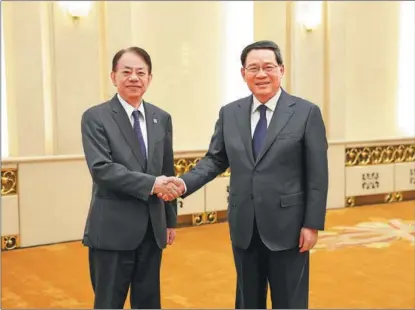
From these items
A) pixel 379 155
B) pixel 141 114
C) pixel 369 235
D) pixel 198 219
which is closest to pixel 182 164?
pixel 198 219

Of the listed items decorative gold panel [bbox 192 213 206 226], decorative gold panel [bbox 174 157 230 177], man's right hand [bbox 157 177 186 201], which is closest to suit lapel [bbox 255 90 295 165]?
man's right hand [bbox 157 177 186 201]

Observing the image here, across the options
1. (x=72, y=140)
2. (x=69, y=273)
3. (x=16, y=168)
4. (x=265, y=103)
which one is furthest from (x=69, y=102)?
(x=265, y=103)

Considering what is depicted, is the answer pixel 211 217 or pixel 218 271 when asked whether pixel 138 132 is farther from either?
pixel 211 217

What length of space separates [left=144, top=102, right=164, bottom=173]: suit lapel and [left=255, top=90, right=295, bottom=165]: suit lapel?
19.4 inches

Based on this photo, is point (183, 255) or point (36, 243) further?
point (36, 243)

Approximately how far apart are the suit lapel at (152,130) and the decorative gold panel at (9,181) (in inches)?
155

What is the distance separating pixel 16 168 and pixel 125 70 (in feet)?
13.4

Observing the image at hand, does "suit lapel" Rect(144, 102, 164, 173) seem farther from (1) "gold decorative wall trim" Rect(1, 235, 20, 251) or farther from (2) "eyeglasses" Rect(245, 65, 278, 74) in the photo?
(1) "gold decorative wall trim" Rect(1, 235, 20, 251)

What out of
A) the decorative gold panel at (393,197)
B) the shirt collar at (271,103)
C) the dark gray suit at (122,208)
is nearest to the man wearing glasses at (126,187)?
the dark gray suit at (122,208)

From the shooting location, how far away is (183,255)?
6020 millimetres

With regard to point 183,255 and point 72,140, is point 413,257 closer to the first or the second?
point 183,255

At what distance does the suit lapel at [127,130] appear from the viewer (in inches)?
109

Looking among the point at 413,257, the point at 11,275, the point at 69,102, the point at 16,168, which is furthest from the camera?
the point at 69,102

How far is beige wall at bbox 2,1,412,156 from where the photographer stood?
6816 millimetres
